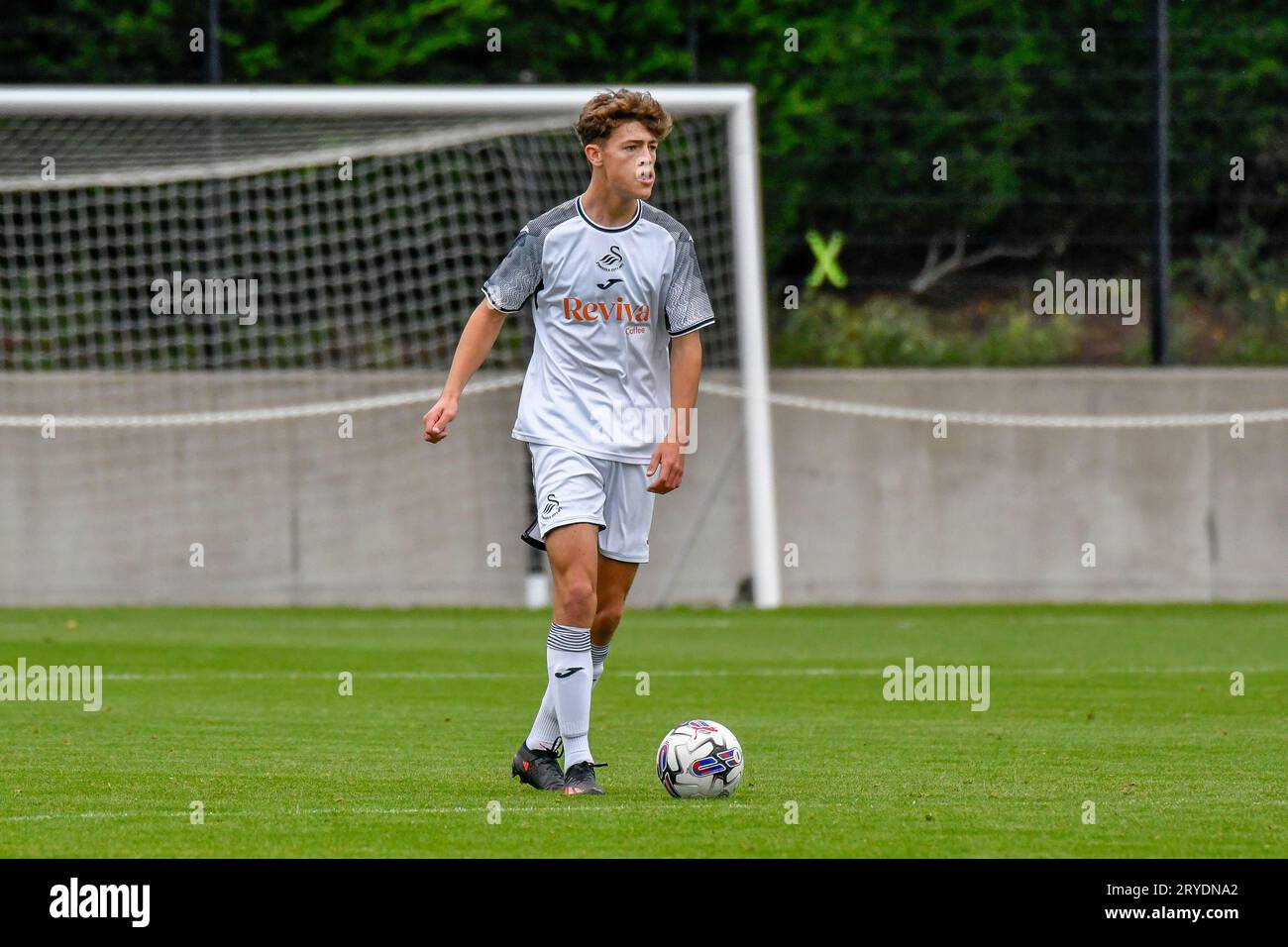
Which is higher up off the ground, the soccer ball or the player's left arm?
the player's left arm

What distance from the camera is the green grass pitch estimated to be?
577 centimetres

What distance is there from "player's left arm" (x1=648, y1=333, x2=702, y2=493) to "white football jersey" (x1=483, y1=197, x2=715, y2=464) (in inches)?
2.3

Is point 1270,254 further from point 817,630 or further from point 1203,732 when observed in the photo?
point 1203,732

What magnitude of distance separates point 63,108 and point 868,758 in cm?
895

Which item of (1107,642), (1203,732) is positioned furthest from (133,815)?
(1107,642)

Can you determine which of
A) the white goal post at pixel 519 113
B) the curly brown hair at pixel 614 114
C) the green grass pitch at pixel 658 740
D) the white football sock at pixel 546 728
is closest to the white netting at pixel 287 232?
the white goal post at pixel 519 113

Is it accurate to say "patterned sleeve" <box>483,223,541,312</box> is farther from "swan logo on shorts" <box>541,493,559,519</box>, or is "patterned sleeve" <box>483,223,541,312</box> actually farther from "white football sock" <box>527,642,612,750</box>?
"white football sock" <box>527,642,612,750</box>

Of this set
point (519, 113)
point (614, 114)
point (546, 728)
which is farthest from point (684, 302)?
point (519, 113)

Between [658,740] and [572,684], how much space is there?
5.59 ft

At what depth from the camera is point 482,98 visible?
14898 millimetres

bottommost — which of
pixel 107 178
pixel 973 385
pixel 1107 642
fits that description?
pixel 1107 642

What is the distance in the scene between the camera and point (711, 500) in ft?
54.5

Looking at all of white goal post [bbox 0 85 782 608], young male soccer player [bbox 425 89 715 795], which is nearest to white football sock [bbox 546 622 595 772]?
young male soccer player [bbox 425 89 715 795]
